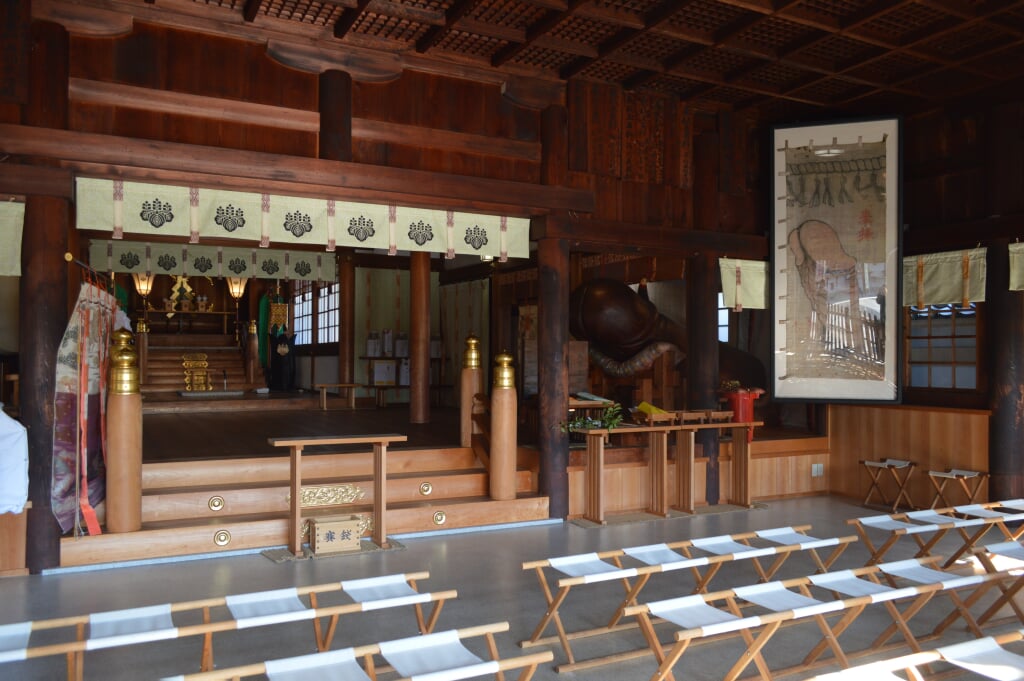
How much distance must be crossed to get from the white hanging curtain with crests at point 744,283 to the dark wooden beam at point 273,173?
1.75 meters

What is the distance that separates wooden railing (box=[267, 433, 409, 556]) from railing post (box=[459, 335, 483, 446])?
4.80ft

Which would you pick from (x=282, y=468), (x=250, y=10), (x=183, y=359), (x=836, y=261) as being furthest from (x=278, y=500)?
(x=183, y=359)

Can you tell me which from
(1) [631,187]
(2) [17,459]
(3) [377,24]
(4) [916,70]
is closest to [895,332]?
(4) [916,70]

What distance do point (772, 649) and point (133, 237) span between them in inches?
375

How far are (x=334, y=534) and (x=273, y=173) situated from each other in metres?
2.77

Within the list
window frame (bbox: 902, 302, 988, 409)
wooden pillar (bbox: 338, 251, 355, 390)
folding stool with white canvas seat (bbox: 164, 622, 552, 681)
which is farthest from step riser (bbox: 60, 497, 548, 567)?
wooden pillar (bbox: 338, 251, 355, 390)

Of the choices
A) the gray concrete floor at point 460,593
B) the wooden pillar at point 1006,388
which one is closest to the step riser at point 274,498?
the gray concrete floor at point 460,593

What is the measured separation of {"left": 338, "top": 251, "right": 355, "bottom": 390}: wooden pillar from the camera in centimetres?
1292

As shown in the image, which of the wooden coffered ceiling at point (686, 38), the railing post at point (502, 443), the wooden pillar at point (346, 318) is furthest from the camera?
the wooden pillar at point (346, 318)

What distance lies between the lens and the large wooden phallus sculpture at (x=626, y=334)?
9.20 metres

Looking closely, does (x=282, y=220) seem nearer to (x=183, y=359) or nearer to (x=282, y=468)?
(x=282, y=468)

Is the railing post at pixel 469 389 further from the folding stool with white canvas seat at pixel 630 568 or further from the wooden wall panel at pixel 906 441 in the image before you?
the wooden wall panel at pixel 906 441

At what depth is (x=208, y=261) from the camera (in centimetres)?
1094

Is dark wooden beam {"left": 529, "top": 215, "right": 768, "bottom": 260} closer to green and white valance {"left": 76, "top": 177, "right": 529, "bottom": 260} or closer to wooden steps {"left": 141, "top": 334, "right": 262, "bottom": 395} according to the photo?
green and white valance {"left": 76, "top": 177, "right": 529, "bottom": 260}
